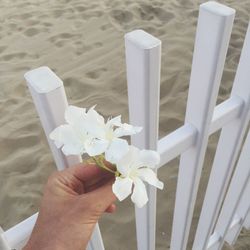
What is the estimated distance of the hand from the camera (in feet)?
1.58

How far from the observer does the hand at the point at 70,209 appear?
1.58ft

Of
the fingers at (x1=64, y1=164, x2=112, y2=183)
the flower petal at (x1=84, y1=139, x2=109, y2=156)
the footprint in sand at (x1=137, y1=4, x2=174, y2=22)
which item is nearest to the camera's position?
the flower petal at (x1=84, y1=139, x2=109, y2=156)

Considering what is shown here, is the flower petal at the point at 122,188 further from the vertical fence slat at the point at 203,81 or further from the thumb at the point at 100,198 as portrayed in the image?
the vertical fence slat at the point at 203,81

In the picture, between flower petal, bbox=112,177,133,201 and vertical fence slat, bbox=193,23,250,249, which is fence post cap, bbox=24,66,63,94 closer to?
flower petal, bbox=112,177,133,201

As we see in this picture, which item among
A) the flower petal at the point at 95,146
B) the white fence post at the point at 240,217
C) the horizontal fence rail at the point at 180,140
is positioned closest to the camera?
the flower petal at the point at 95,146

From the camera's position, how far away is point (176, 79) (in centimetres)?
228

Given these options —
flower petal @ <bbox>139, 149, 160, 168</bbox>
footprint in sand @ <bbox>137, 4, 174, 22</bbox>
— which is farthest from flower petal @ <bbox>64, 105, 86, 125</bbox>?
footprint in sand @ <bbox>137, 4, 174, 22</bbox>

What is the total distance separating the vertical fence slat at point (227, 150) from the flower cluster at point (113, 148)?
430mm

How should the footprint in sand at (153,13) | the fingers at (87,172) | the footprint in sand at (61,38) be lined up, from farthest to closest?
the footprint in sand at (153,13), the footprint in sand at (61,38), the fingers at (87,172)

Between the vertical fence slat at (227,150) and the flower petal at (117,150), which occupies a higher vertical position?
the flower petal at (117,150)

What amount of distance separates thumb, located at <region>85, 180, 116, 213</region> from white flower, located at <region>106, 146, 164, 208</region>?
7 centimetres

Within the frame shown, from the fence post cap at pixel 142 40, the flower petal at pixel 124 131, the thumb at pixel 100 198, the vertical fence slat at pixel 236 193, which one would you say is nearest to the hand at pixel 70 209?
the thumb at pixel 100 198

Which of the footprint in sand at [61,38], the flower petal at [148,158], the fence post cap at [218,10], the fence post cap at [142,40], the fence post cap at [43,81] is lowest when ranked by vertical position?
the footprint in sand at [61,38]

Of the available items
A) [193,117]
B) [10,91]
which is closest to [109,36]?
[10,91]
